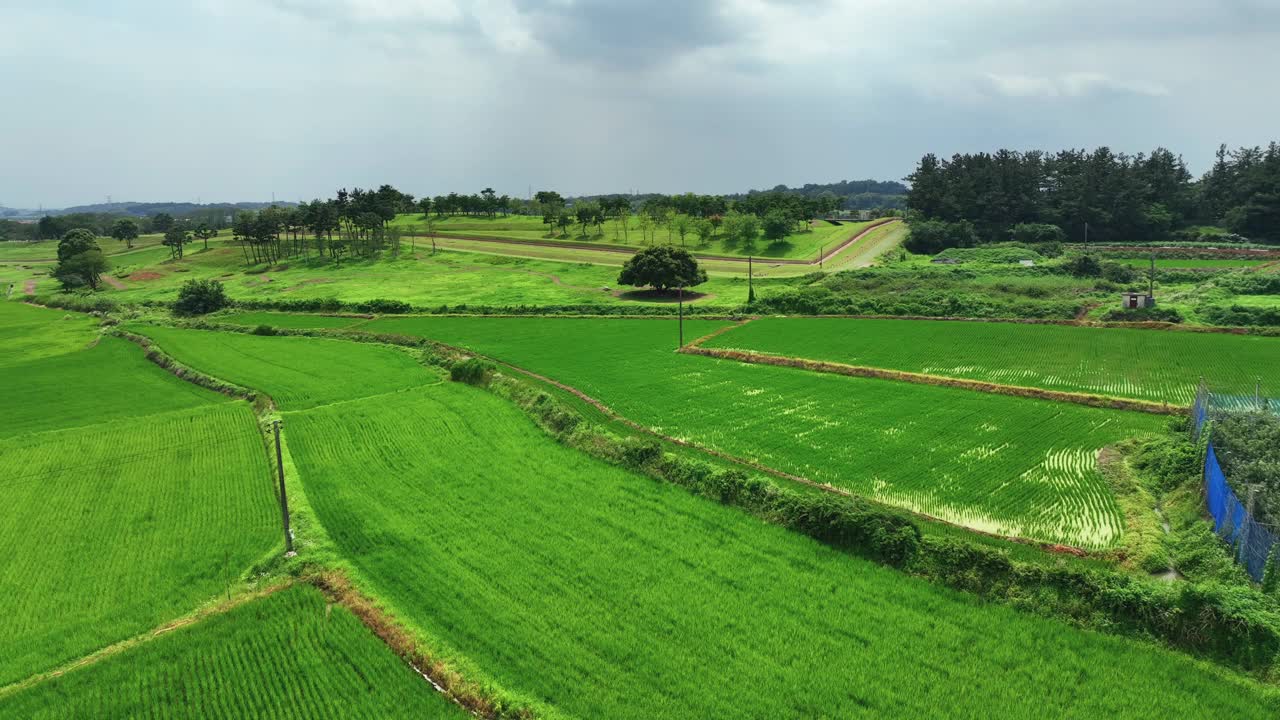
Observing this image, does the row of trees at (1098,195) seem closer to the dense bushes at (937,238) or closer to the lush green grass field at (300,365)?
the dense bushes at (937,238)

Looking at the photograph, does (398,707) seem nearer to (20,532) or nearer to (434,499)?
(434,499)

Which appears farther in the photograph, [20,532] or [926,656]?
[20,532]

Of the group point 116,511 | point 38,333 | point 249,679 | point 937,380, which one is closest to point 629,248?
point 38,333

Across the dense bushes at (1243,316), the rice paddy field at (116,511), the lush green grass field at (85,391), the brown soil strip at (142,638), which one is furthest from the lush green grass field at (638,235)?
the brown soil strip at (142,638)

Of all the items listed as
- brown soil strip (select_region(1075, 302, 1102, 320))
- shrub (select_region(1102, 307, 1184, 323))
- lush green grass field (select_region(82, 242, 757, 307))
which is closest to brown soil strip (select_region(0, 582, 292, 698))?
lush green grass field (select_region(82, 242, 757, 307))

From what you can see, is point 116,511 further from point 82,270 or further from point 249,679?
point 82,270

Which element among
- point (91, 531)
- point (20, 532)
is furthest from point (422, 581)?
point (20, 532)

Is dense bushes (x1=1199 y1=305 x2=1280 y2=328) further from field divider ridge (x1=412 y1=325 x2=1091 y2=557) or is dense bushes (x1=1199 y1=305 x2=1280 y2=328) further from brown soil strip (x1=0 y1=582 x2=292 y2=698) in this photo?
brown soil strip (x1=0 y1=582 x2=292 y2=698)
